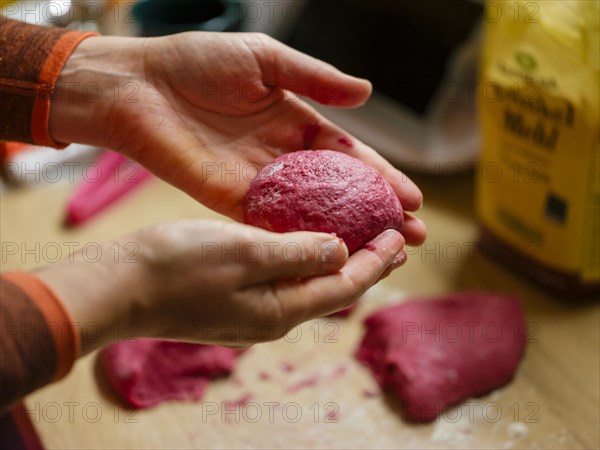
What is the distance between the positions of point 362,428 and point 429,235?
1.78 ft

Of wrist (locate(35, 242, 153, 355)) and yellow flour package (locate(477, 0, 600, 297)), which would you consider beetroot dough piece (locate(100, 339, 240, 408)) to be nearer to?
wrist (locate(35, 242, 153, 355))

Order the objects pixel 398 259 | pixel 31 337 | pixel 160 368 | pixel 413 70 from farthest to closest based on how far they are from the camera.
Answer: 1. pixel 413 70
2. pixel 160 368
3. pixel 398 259
4. pixel 31 337

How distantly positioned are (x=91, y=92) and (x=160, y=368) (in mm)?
501

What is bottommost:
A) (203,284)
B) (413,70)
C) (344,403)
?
(344,403)

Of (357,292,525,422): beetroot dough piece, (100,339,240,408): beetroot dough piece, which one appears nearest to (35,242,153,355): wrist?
(100,339,240,408): beetroot dough piece

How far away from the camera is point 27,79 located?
1.12m

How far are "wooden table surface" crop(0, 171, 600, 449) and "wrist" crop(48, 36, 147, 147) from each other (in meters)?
0.42

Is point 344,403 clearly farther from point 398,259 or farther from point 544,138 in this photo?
point 544,138

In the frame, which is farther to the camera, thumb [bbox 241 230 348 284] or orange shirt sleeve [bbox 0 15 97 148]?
orange shirt sleeve [bbox 0 15 97 148]

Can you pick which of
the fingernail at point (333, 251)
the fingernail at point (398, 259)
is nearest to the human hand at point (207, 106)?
the fingernail at point (398, 259)

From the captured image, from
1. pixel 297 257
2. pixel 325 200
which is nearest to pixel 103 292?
pixel 297 257

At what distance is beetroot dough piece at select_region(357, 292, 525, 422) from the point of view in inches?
46.8

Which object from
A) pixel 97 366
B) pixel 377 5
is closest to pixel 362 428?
pixel 97 366

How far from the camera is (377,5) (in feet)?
5.58
